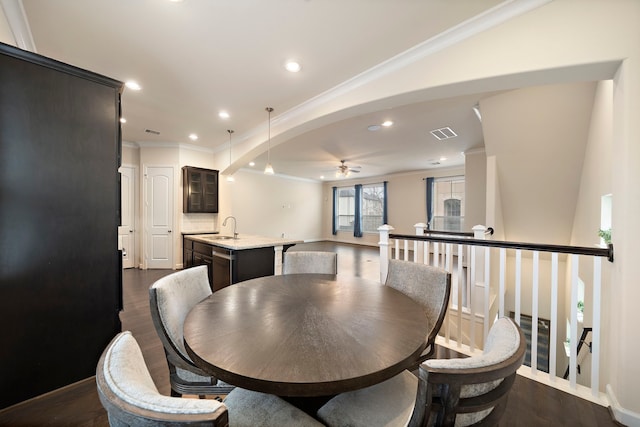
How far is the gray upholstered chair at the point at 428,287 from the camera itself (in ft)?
5.23

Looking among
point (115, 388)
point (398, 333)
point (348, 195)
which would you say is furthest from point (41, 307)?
point (348, 195)

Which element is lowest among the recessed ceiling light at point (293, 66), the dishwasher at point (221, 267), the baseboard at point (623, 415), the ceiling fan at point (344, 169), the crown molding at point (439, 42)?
the baseboard at point (623, 415)

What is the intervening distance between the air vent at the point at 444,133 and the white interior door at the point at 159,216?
18.1 feet

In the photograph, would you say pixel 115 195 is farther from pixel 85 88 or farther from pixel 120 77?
pixel 120 77

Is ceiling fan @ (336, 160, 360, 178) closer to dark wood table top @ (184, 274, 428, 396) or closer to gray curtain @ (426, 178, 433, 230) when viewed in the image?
gray curtain @ (426, 178, 433, 230)

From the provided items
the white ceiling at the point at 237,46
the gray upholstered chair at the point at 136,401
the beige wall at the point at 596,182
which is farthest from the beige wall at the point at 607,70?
the gray upholstered chair at the point at 136,401

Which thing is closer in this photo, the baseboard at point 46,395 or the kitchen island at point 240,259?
the baseboard at point 46,395

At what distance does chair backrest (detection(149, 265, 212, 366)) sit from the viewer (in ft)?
4.32

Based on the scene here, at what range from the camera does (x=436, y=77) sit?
2162 mm

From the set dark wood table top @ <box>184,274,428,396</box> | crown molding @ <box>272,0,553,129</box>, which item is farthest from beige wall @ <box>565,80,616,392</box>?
dark wood table top @ <box>184,274,428,396</box>

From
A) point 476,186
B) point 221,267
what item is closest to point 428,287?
point 221,267

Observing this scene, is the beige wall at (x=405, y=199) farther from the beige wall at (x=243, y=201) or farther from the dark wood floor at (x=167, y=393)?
the dark wood floor at (x=167, y=393)

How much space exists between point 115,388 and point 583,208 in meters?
4.94

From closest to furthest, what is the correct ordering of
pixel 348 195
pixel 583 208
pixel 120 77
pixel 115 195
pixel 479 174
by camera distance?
pixel 115 195 → pixel 120 77 → pixel 583 208 → pixel 479 174 → pixel 348 195
